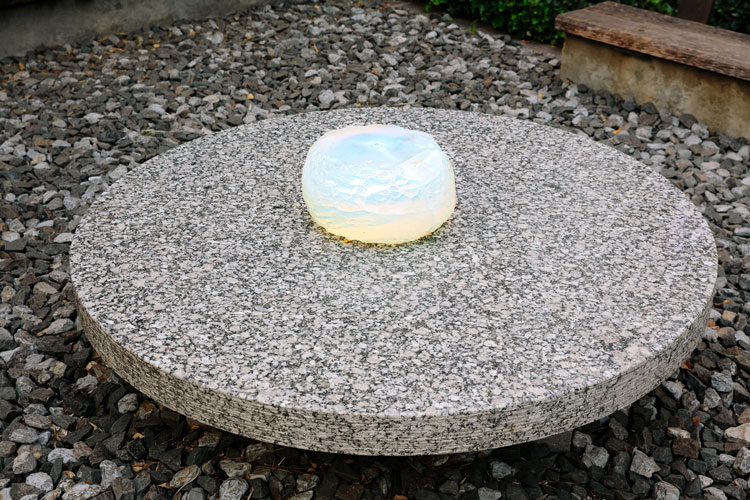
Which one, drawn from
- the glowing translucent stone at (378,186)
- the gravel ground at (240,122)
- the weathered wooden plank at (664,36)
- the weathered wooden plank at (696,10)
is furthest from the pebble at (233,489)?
the weathered wooden plank at (696,10)

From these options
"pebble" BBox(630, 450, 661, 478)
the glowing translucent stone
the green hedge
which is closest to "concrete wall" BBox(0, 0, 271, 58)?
the green hedge

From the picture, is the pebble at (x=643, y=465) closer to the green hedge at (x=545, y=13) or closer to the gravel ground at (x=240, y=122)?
the gravel ground at (x=240, y=122)

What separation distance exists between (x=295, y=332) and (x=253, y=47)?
322cm

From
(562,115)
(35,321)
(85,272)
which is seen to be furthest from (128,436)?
Result: (562,115)

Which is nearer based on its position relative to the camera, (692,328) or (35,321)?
(692,328)

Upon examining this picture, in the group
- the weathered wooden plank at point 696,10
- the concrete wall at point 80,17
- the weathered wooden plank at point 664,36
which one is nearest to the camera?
the weathered wooden plank at point 664,36

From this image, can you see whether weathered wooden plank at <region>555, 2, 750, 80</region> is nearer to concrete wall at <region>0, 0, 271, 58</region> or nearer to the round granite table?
the round granite table

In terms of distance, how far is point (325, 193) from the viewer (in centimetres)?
196

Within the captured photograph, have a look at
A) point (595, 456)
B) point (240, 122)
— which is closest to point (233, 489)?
point (595, 456)

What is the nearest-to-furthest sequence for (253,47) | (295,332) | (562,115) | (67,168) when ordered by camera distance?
1. (295,332)
2. (67,168)
3. (562,115)
4. (253,47)

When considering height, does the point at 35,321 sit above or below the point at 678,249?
below

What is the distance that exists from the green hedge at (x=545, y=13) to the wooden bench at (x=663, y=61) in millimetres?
406

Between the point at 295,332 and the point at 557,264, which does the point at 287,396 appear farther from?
the point at 557,264

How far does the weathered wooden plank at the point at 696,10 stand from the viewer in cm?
413
